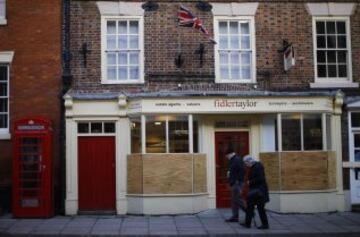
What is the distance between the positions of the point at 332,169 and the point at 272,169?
1.75m

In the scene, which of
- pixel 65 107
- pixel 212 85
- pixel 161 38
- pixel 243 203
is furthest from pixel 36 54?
pixel 243 203

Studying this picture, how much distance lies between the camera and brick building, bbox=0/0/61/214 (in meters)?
16.7

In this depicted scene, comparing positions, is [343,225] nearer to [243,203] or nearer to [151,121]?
[243,203]

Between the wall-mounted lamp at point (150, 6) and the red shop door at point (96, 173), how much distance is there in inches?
153

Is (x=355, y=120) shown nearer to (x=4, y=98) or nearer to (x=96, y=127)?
(x=96, y=127)

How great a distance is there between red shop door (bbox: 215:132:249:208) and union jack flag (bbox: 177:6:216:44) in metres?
2.87

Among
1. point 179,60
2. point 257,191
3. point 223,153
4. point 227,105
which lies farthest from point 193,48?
point 257,191

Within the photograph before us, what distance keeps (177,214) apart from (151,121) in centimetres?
267

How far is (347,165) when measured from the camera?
56.7 ft

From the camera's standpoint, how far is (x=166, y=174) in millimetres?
16219

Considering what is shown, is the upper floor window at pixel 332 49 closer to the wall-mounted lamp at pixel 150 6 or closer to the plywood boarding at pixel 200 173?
the plywood boarding at pixel 200 173

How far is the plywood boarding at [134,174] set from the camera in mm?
16297

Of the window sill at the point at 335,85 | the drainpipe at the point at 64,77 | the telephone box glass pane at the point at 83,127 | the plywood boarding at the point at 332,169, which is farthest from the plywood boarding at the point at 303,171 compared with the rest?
the drainpipe at the point at 64,77

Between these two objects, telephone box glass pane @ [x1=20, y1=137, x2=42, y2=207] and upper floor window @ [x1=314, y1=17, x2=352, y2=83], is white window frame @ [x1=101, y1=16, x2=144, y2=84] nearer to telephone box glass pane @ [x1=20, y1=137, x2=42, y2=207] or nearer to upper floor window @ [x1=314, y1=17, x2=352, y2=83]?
telephone box glass pane @ [x1=20, y1=137, x2=42, y2=207]
